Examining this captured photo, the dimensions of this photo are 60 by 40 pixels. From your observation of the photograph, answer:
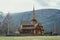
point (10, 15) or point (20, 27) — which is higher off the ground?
point (10, 15)

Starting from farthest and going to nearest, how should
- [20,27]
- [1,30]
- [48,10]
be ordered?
[48,10]
[20,27]
[1,30]

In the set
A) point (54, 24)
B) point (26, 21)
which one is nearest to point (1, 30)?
point (26, 21)

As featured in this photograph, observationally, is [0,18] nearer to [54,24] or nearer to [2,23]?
[2,23]

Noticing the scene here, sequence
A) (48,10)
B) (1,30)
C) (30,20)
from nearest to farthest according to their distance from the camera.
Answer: (1,30) < (30,20) < (48,10)

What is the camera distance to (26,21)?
66.9 metres

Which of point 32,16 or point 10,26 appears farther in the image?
point 32,16

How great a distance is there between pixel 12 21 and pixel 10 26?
1625 millimetres

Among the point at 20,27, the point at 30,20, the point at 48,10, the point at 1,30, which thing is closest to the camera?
the point at 1,30

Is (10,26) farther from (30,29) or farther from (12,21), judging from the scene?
(30,29)

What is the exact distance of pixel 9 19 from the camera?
193ft

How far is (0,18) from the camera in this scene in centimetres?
5969

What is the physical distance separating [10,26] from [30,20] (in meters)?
9.87

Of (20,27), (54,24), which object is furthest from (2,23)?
(54,24)

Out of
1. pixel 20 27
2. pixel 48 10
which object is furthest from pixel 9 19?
pixel 48 10
